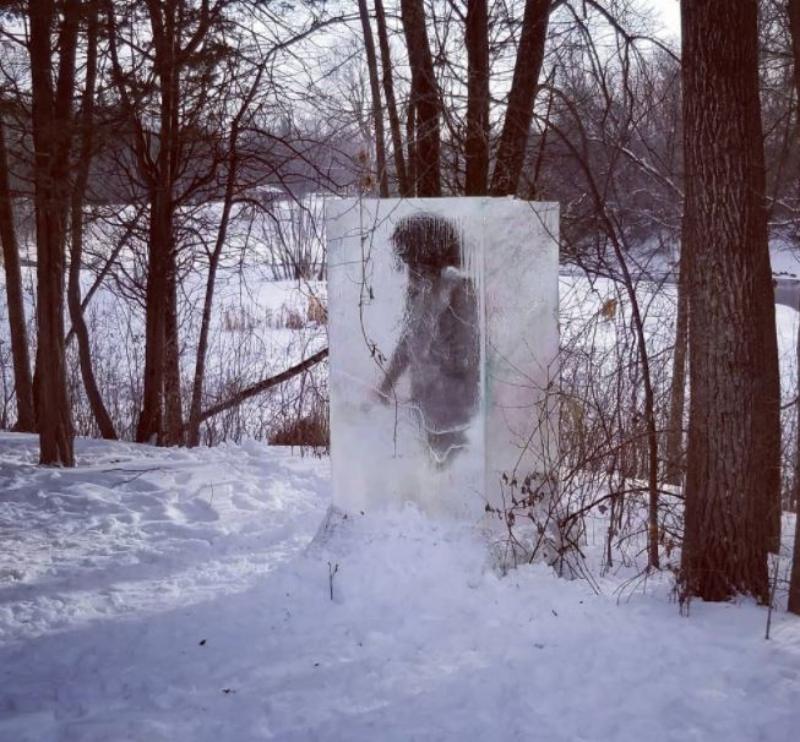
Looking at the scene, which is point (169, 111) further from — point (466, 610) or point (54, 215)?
point (466, 610)

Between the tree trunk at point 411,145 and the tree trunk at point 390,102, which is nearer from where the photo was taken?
the tree trunk at point 390,102

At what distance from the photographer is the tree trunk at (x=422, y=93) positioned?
20.9ft

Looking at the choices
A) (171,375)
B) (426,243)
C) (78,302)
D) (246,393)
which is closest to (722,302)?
(426,243)

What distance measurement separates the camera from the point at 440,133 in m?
6.45

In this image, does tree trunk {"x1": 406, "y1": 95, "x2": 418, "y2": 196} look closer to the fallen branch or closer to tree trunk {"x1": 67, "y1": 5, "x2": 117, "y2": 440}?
the fallen branch

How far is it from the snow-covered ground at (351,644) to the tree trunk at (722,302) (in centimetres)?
30

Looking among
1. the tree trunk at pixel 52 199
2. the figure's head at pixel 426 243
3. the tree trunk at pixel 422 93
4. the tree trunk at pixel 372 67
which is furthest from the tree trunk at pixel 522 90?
the tree trunk at pixel 52 199

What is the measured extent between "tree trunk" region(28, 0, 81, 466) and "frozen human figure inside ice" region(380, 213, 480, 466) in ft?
11.6

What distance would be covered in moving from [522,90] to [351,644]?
14.9 feet

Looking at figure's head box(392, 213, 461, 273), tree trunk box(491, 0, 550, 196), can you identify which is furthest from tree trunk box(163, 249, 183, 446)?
figure's head box(392, 213, 461, 273)

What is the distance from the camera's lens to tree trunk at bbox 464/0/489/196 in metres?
6.20

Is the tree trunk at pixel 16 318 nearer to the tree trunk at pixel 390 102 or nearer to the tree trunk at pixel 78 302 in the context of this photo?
the tree trunk at pixel 78 302

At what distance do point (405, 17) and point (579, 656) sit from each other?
16.1 feet

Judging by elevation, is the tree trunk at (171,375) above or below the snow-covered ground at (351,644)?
above
